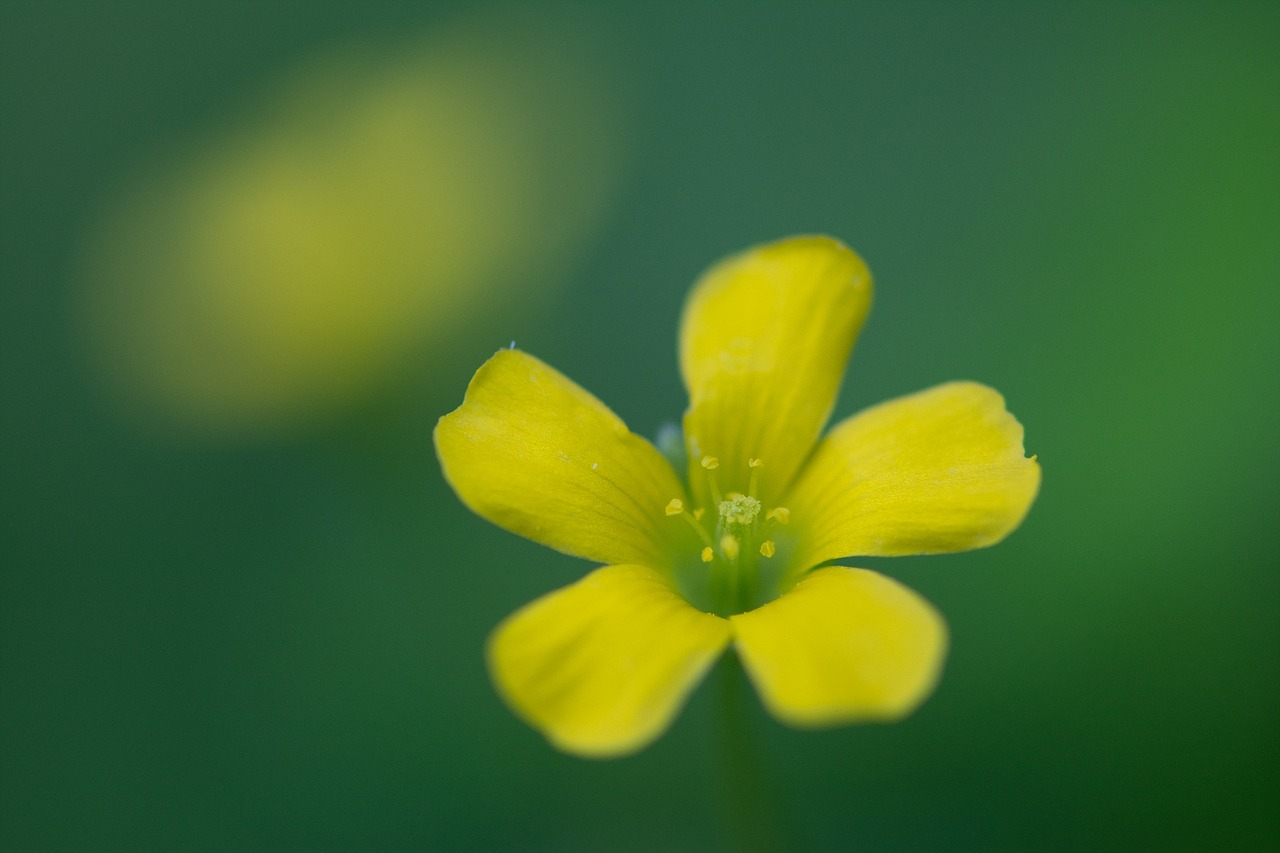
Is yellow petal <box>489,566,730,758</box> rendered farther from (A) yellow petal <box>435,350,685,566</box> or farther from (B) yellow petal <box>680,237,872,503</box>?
(B) yellow petal <box>680,237,872,503</box>

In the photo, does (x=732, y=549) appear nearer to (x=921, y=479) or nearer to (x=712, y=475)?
(x=712, y=475)

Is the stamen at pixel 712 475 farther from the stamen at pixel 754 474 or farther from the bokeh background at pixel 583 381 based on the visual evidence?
the bokeh background at pixel 583 381

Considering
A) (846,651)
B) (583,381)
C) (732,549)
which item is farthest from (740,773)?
(583,381)

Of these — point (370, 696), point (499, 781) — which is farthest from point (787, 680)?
point (370, 696)

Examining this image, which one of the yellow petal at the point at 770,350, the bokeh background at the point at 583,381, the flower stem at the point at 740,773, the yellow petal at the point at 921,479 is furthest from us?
the bokeh background at the point at 583,381

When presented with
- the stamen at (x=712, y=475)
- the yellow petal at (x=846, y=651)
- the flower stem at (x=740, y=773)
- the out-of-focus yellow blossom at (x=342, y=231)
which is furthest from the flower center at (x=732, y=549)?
the out-of-focus yellow blossom at (x=342, y=231)

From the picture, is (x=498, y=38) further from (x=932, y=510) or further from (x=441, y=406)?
A: (x=932, y=510)
